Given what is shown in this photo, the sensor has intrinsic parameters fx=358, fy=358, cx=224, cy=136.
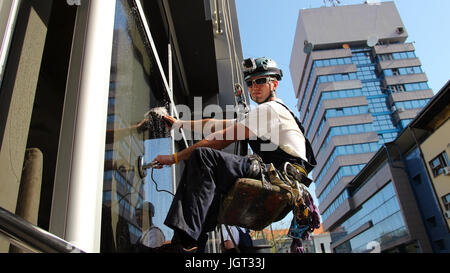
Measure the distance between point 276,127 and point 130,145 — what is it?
41.3 inches

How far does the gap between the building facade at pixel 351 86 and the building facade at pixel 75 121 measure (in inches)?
2256

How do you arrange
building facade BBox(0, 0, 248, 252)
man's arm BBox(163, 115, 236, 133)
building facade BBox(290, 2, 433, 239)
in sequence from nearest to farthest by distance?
building facade BBox(0, 0, 248, 252), man's arm BBox(163, 115, 236, 133), building facade BBox(290, 2, 433, 239)

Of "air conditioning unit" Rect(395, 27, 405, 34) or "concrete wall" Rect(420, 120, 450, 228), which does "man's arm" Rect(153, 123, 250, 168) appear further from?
"air conditioning unit" Rect(395, 27, 405, 34)

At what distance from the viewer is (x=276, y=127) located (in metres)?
2.57

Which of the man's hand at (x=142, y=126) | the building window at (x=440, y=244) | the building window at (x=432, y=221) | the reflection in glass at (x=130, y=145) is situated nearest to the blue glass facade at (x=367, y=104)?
the building window at (x=432, y=221)

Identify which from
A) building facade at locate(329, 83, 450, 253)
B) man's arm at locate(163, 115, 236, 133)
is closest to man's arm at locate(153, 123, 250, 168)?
man's arm at locate(163, 115, 236, 133)

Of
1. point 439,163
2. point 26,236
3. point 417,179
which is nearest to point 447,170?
point 439,163

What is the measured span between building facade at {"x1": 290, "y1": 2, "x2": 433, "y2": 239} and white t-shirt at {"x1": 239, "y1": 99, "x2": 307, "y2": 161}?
187ft

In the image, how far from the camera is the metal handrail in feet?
2.51

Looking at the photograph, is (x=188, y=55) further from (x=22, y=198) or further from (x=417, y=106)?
(x=417, y=106)

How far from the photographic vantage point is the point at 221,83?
6648 mm

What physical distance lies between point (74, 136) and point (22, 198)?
39 cm
